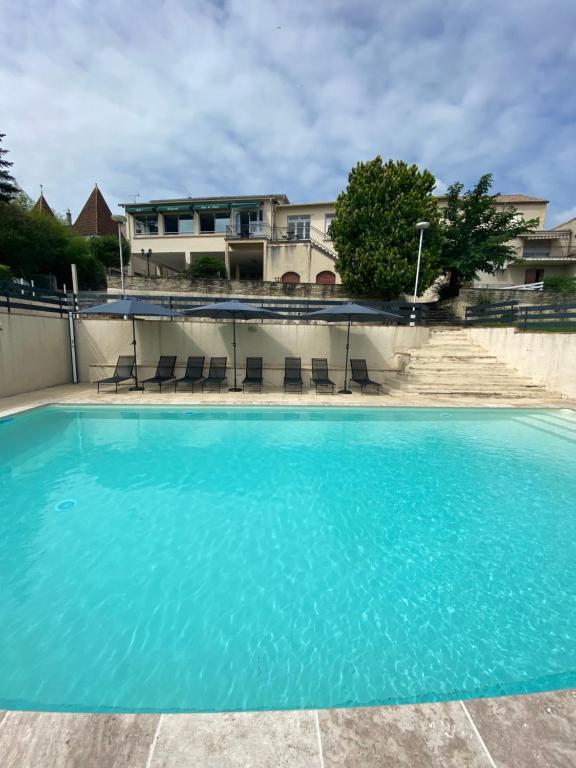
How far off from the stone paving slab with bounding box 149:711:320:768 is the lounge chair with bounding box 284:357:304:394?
31.5ft

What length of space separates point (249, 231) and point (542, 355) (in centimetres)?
2139

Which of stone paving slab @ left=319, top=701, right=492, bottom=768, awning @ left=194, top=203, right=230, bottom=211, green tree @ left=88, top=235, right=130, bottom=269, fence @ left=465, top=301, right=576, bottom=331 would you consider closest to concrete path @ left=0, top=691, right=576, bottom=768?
stone paving slab @ left=319, top=701, right=492, bottom=768

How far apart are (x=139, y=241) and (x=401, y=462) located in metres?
28.2

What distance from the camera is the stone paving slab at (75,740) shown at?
4.97ft

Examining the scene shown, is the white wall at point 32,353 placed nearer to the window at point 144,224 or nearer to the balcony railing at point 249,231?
the balcony railing at point 249,231

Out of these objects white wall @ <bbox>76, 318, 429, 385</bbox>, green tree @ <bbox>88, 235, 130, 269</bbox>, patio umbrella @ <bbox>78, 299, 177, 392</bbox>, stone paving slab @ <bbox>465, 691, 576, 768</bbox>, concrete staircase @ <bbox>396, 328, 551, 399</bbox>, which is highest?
green tree @ <bbox>88, 235, 130, 269</bbox>

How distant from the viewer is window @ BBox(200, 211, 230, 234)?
1062 inches

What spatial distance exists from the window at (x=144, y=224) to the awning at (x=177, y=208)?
154 cm

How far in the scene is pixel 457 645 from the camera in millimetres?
2521

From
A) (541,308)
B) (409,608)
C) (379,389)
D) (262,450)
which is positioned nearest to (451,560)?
(409,608)

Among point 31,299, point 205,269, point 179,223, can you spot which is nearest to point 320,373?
point 31,299

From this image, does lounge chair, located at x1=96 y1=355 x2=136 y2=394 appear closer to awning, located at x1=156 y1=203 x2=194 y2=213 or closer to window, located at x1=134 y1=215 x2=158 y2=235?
awning, located at x1=156 y1=203 x2=194 y2=213

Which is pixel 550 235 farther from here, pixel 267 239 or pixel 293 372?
pixel 293 372

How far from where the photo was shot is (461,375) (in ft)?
38.3
